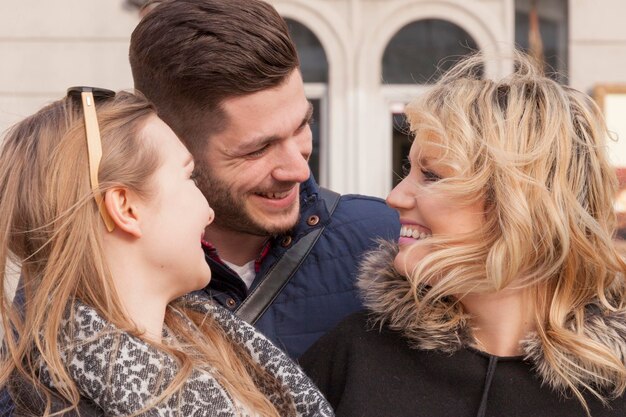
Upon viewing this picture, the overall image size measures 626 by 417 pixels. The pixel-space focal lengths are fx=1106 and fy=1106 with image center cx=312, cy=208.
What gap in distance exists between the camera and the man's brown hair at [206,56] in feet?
8.49

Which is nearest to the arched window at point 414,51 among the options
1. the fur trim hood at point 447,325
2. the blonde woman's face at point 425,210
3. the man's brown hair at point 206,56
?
the man's brown hair at point 206,56

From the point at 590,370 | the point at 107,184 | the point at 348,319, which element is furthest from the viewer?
the point at 348,319

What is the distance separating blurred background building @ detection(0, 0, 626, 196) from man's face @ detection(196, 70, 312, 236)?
3622 millimetres

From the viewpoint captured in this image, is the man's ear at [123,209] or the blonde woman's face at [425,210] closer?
the man's ear at [123,209]

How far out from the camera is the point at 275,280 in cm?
256

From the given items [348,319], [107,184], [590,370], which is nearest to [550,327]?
[590,370]

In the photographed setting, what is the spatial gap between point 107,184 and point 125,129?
0.13 metres

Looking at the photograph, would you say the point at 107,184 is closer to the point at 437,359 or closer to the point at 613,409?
the point at 437,359

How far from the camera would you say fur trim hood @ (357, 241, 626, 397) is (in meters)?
2.13

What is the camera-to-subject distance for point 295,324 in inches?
100

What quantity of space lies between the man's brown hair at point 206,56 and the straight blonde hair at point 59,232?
→ 1.84 feet

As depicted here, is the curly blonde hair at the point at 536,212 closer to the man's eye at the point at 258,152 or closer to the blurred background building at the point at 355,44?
the man's eye at the point at 258,152

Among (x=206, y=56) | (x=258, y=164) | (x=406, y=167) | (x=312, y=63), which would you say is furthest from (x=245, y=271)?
(x=312, y=63)

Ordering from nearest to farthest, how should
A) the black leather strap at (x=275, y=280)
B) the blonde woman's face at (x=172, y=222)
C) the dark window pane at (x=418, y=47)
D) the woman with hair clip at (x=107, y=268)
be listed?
1. the woman with hair clip at (x=107, y=268)
2. the blonde woman's face at (x=172, y=222)
3. the black leather strap at (x=275, y=280)
4. the dark window pane at (x=418, y=47)
